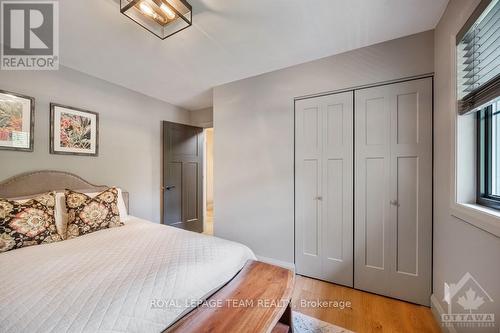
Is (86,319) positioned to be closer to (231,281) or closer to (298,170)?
(231,281)

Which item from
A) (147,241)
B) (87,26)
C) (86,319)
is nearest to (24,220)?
(147,241)

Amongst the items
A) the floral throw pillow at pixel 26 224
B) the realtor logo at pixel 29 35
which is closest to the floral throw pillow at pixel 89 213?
the floral throw pillow at pixel 26 224

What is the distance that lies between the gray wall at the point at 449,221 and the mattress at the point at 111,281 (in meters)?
1.38

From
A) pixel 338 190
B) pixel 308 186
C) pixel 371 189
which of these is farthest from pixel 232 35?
pixel 371 189

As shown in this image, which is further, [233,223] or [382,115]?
[233,223]

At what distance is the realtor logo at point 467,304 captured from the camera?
107 centimetres

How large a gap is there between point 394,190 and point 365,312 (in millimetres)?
1106

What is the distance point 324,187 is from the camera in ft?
7.44

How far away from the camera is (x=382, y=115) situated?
1.98 meters

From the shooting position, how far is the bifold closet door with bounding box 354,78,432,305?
1.82m

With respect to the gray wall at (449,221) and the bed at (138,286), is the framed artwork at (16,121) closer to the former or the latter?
the bed at (138,286)

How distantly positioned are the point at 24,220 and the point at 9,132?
1.04 m

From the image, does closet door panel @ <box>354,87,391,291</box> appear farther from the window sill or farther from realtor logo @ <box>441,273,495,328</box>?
the window sill

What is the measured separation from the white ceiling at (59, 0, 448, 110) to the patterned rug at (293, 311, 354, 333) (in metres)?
2.44
